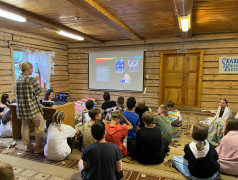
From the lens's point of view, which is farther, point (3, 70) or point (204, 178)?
point (3, 70)

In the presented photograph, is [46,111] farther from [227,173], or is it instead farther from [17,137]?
[227,173]

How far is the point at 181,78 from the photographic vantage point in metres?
6.64

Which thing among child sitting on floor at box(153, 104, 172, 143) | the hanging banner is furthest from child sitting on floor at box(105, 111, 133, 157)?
the hanging banner

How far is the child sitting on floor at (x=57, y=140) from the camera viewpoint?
282cm

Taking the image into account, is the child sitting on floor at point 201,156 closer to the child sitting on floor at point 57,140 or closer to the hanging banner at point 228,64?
the child sitting on floor at point 57,140

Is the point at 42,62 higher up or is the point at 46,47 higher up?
the point at 46,47

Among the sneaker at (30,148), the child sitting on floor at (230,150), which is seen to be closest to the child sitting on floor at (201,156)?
the child sitting on floor at (230,150)

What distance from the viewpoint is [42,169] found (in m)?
2.69

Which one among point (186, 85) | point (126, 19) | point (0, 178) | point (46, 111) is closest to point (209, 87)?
point (186, 85)

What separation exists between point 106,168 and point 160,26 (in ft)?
14.4

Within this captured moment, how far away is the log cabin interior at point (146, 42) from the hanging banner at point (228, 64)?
10 centimetres

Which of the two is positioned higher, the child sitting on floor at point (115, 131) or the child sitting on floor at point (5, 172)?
the child sitting on floor at point (5, 172)

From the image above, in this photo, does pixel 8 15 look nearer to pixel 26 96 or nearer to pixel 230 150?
pixel 26 96

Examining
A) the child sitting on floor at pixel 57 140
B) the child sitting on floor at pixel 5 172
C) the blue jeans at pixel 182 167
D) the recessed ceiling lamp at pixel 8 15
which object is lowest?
the blue jeans at pixel 182 167
